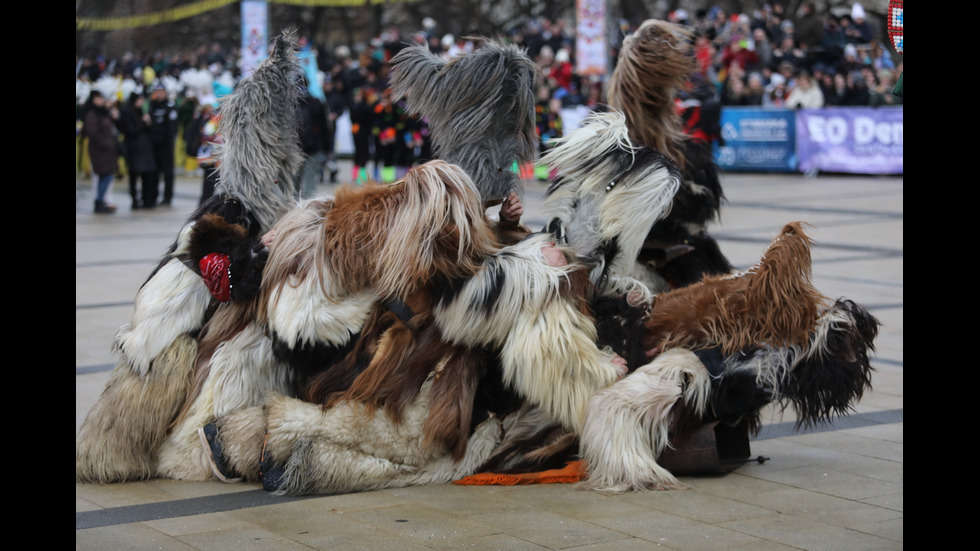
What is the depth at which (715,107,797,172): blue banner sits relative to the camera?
756 inches

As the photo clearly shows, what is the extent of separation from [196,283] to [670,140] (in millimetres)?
2257

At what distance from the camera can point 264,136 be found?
4.60 metres

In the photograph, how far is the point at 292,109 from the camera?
471 cm

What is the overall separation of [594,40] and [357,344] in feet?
57.3

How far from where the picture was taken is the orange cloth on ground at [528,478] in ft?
14.0

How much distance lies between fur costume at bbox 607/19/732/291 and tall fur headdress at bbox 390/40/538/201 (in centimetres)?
69

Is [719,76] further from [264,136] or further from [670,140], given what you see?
[264,136]

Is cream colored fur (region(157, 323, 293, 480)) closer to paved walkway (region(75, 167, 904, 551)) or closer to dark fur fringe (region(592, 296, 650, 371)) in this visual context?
paved walkway (region(75, 167, 904, 551))

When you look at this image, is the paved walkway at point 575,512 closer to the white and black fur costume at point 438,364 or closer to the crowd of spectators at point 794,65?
the white and black fur costume at point 438,364

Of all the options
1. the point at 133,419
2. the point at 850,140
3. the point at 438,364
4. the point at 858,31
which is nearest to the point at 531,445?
the point at 438,364

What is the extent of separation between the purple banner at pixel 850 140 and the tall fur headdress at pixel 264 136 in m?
14.5
